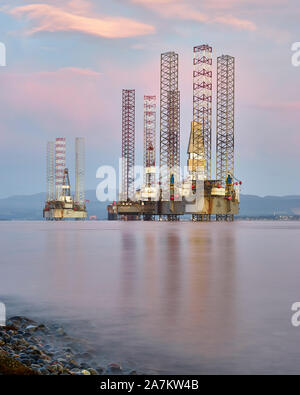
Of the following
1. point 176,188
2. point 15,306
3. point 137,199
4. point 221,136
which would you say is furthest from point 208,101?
point 15,306

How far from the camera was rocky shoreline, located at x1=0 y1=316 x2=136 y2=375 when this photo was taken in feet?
9.99

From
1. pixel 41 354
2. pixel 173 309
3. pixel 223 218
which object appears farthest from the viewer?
pixel 223 218

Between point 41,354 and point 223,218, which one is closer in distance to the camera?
point 41,354

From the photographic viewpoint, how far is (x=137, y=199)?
6066cm

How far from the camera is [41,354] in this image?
11.4 ft

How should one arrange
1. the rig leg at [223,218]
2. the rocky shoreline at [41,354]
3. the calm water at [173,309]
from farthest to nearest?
the rig leg at [223,218] < the calm water at [173,309] < the rocky shoreline at [41,354]

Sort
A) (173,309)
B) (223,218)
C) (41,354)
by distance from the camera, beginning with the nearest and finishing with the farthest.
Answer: (41,354) → (173,309) → (223,218)

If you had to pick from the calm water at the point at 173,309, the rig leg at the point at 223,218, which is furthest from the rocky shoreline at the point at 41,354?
the rig leg at the point at 223,218

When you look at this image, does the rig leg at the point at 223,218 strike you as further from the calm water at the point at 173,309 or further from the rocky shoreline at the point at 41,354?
the rocky shoreline at the point at 41,354

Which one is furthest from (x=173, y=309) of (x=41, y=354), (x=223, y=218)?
(x=223, y=218)

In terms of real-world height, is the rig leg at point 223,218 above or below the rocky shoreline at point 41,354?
below

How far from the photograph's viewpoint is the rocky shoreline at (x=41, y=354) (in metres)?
3.04

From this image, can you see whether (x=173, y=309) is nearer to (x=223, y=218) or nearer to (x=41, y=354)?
(x=41, y=354)
